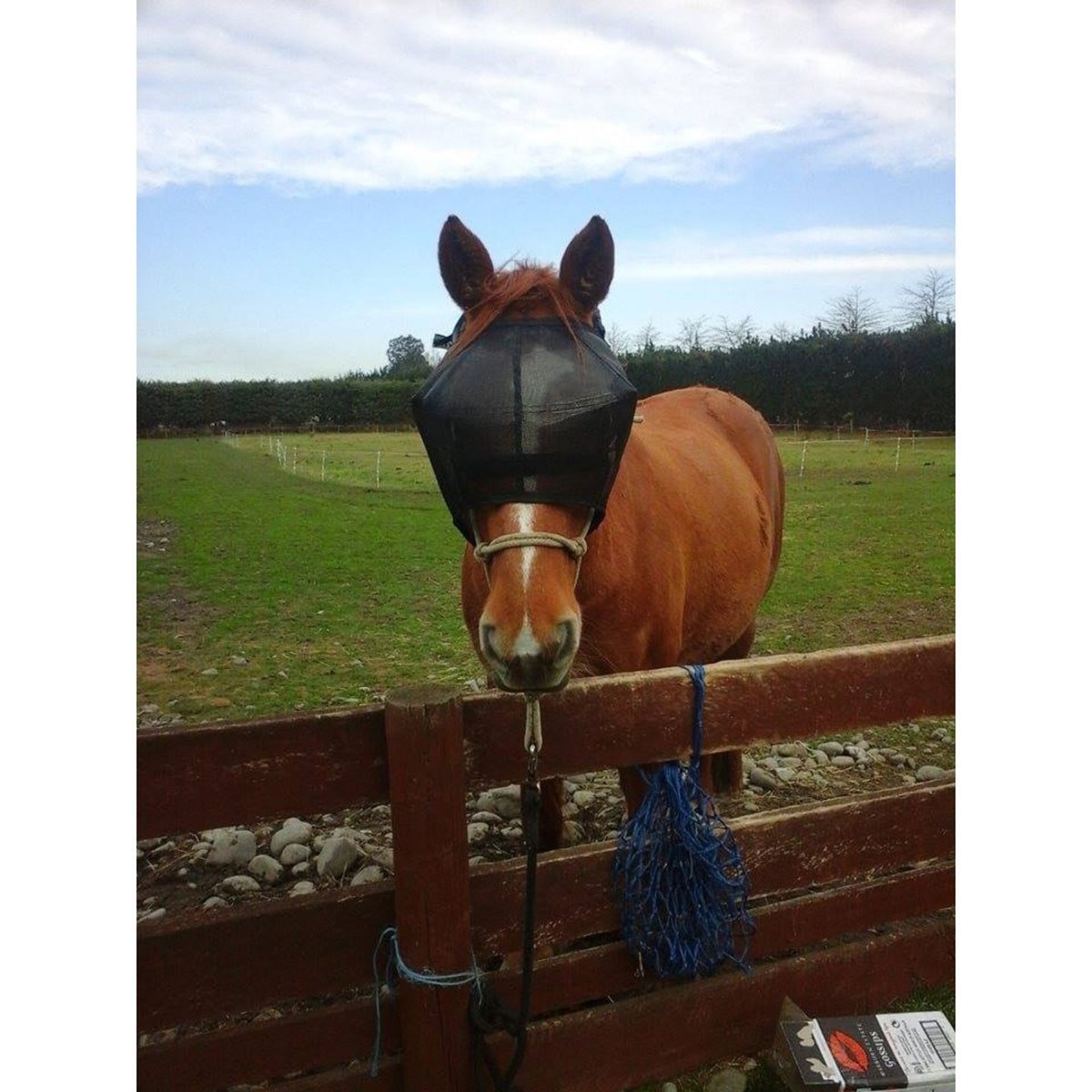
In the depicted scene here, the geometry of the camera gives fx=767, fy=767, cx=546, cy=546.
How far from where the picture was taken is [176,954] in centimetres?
153

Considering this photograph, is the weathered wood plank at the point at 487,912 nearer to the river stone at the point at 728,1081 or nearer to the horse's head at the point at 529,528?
the river stone at the point at 728,1081

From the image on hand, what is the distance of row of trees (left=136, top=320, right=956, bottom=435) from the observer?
2885mm

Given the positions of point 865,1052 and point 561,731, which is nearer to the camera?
point 561,731

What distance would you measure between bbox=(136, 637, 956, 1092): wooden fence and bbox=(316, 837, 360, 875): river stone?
598 millimetres

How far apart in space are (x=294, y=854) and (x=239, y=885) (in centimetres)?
23

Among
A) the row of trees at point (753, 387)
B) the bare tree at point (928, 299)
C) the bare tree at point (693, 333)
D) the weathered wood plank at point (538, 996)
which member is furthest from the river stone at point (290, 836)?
the bare tree at point (928, 299)

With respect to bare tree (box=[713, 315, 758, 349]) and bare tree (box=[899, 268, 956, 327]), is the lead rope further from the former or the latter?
bare tree (box=[713, 315, 758, 349])

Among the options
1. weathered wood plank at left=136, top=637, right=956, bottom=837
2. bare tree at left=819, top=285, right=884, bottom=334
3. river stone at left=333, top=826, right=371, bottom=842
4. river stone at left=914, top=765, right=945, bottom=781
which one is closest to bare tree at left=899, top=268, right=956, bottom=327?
bare tree at left=819, top=285, right=884, bottom=334

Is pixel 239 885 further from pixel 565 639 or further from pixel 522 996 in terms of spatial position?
pixel 565 639

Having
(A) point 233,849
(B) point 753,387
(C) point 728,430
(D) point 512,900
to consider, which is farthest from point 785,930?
(B) point 753,387

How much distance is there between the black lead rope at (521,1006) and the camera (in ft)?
4.99

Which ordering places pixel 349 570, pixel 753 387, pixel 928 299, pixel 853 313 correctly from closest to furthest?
pixel 928 299 → pixel 853 313 → pixel 753 387 → pixel 349 570

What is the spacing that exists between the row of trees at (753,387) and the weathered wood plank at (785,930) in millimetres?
1592

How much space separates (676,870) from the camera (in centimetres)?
187
